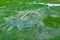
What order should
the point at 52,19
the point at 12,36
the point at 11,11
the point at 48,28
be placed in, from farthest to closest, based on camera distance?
the point at 11,11
the point at 52,19
the point at 48,28
the point at 12,36

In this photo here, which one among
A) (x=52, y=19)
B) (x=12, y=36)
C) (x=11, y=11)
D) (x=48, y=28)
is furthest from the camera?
(x=11, y=11)

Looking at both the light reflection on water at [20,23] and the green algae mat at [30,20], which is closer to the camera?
the green algae mat at [30,20]

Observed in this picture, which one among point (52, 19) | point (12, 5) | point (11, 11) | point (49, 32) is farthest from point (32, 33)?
point (12, 5)

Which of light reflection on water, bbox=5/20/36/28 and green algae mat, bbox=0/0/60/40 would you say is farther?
light reflection on water, bbox=5/20/36/28

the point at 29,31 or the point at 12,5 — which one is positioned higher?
the point at 12,5

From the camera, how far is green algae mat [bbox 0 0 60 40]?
934cm

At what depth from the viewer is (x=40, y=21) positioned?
10.4 m

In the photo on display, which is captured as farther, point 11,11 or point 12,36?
point 11,11

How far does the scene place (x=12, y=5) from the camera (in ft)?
39.0

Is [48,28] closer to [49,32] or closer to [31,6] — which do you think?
[49,32]

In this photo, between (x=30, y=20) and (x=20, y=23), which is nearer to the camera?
(x=20, y=23)

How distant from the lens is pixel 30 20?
34.0 ft

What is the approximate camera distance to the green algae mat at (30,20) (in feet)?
30.6

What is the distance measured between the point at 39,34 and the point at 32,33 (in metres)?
0.35
